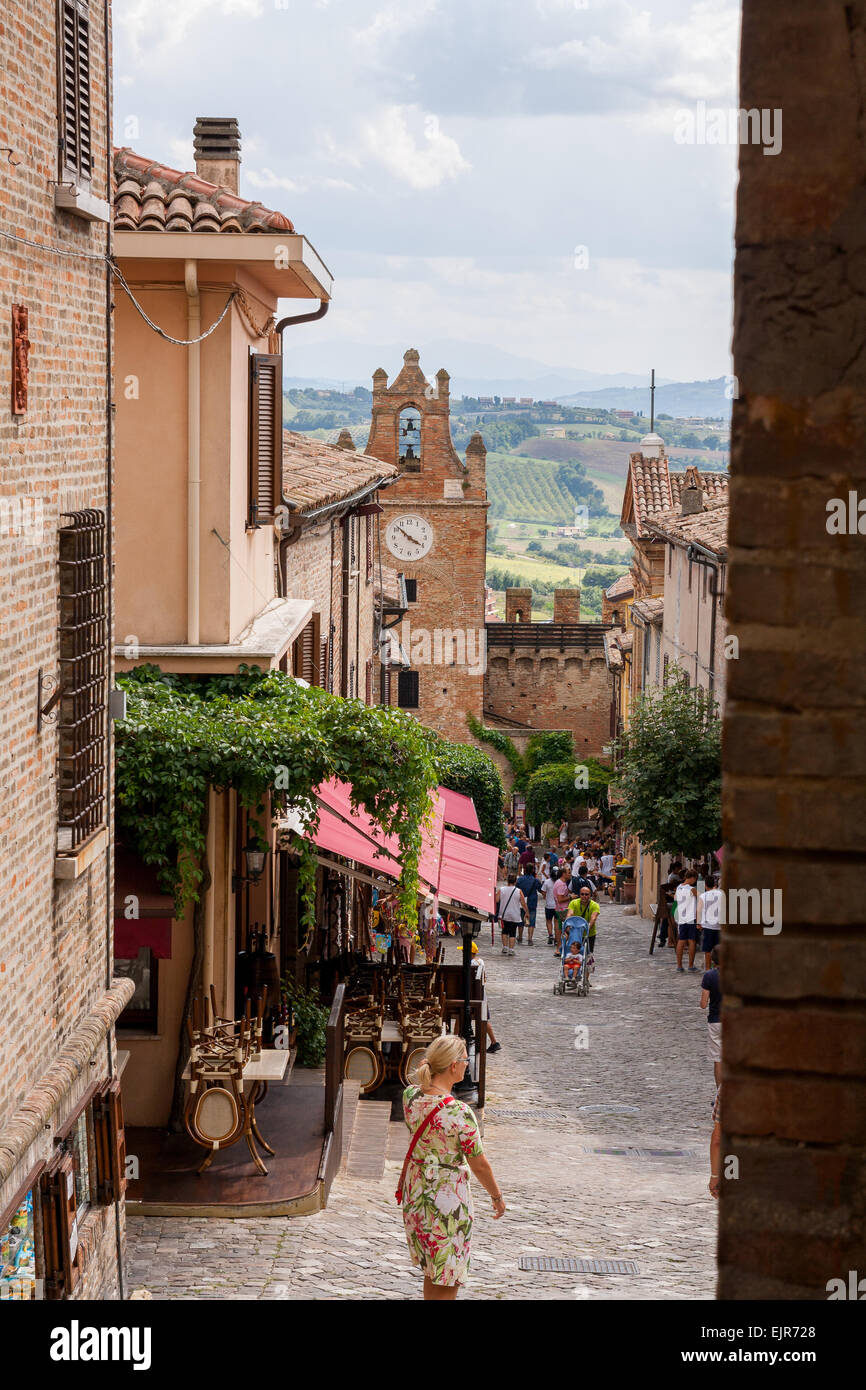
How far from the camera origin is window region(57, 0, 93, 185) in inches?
268

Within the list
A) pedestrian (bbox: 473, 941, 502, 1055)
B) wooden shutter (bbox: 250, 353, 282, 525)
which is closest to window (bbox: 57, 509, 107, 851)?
wooden shutter (bbox: 250, 353, 282, 525)

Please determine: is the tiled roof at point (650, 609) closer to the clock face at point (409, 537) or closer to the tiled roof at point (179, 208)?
the clock face at point (409, 537)

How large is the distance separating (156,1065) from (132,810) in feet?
7.77

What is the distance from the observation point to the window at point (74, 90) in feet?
22.3

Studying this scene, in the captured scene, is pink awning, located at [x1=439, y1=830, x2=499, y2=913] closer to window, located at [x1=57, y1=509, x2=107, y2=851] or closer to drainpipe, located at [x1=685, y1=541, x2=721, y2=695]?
drainpipe, located at [x1=685, y1=541, x2=721, y2=695]

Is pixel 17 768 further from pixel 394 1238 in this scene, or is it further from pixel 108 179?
pixel 394 1238

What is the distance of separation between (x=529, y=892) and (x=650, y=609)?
11144 millimetres

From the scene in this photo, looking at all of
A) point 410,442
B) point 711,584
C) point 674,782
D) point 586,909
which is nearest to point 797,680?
point 586,909

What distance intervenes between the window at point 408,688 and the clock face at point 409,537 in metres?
3.98

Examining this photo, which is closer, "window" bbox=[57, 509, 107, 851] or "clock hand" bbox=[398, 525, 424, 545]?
→ "window" bbox=[57, 509, 107, 851]

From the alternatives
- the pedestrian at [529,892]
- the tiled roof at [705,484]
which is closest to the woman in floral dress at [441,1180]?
the pedestrian at [529,892]

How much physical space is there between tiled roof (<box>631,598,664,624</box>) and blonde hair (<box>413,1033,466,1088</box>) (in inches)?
1104

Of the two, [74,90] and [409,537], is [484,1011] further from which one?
[409,537]
